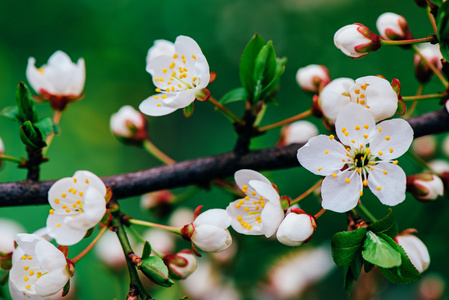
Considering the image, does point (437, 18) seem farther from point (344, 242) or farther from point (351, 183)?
point (344, 242)

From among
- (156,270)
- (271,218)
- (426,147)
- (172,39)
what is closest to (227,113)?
(271,218)

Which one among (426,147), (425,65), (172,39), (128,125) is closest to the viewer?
(425,65)

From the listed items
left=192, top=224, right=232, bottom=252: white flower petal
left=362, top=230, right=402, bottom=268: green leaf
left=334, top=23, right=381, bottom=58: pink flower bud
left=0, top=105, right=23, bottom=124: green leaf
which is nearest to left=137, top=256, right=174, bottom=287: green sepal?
left=192, top=224, right=232, bottom=252: white flower petal

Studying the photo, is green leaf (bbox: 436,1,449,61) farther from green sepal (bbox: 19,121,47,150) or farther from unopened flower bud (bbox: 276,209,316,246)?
green sepal (bbox: 19,121,47,150)

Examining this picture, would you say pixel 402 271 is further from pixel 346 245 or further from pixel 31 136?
pixel 31 136

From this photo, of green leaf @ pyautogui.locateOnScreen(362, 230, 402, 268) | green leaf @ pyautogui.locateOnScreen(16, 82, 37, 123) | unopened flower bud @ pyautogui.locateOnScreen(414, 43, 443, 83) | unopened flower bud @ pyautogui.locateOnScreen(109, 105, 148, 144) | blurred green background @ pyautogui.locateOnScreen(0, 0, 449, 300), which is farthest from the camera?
blurred green background @ pyautogui.locateOnScreen(0, 0, 449, 300)

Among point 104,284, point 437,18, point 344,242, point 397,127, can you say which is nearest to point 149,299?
point 344,242
